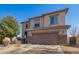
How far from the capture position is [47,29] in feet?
15.8

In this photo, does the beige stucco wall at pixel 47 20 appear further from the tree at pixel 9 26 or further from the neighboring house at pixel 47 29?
the tree at pixel 9 26

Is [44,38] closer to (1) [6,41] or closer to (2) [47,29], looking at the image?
(2) [47,29]

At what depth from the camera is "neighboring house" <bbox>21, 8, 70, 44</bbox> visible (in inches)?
187

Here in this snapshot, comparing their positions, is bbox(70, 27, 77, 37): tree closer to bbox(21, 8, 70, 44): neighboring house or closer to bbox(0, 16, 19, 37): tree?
bbox(21, 8, 70, 44): neighboring house

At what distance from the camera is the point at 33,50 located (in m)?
4.77

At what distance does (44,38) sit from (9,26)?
734mm

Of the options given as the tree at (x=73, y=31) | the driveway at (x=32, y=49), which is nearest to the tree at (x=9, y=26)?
the driveway at (x=32, y=49)

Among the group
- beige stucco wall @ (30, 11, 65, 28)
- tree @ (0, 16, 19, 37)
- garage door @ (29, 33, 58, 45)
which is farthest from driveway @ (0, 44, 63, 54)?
beige stucco wall @ (30, 11, 65, 28)

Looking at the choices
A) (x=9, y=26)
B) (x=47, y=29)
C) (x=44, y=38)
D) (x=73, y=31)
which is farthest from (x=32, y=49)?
(x=73, y=31)

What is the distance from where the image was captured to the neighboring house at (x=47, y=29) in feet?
Result: 15.6
